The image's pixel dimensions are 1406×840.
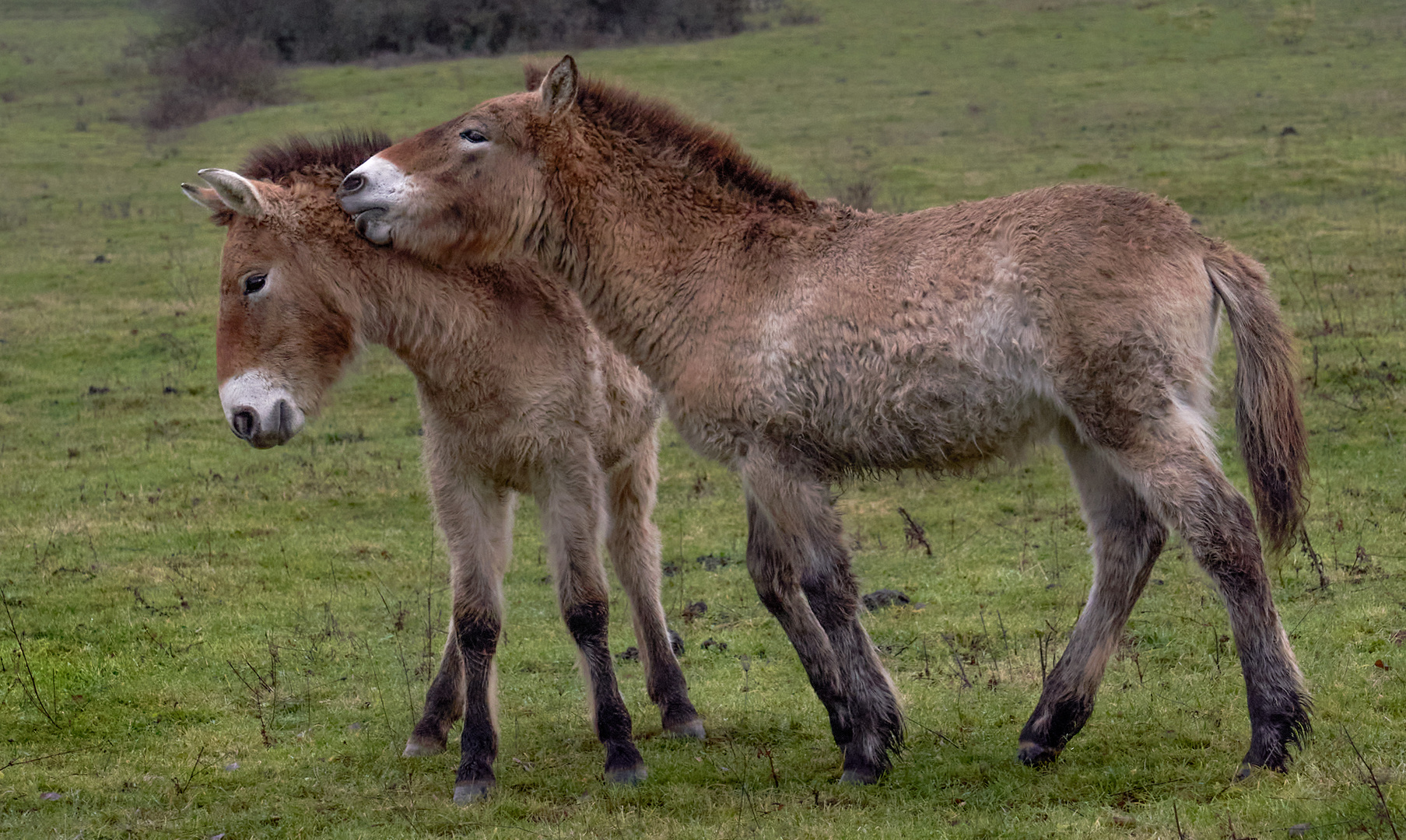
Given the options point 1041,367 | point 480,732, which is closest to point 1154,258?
point 1041,367

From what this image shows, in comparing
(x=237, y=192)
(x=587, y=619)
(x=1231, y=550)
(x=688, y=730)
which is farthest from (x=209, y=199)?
(x=1231, y=550)

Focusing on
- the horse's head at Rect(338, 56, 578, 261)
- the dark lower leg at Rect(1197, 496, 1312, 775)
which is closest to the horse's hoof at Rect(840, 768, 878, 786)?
the dark lower leg at Rect(1197, 496, 1312, 775)

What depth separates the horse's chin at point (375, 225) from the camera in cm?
601

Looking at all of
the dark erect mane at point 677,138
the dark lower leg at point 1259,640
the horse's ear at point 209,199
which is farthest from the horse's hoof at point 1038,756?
the horse's ear at point 209,199

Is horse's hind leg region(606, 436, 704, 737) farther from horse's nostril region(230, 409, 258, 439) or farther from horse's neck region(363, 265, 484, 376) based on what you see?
horse's nostril region(230, 409, 258, 439)

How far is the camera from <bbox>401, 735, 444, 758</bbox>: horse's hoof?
22.7ft

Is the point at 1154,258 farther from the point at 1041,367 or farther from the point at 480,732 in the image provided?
the point at 480,732

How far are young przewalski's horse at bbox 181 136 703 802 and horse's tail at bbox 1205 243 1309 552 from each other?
3.04 meters

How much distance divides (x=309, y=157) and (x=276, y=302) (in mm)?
877

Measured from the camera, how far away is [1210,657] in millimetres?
7418

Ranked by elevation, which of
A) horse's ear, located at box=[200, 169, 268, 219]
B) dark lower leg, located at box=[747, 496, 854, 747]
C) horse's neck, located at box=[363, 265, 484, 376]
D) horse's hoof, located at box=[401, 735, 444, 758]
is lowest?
horse's hoof, located at box=[401, 735, 444, 758]

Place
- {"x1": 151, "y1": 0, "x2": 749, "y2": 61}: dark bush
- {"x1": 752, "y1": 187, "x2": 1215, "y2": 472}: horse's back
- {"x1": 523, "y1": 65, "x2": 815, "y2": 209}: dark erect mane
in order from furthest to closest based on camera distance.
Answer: {"x1": 151, "y1": 0, "x2": 749, "y2": 61}: dark bush → {"x1": 523, "y1": 65, "x2": 815, "y2": 209}: dark erect mane → {"x1": 752, "y1": 187, "x2": 1215, "y2": 472}: horse's back

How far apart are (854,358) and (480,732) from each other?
2594 millimetres

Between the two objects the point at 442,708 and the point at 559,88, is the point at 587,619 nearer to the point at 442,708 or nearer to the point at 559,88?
the point at 442,708
